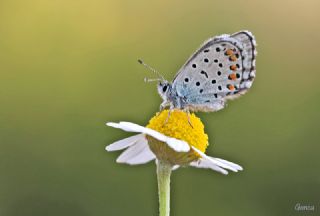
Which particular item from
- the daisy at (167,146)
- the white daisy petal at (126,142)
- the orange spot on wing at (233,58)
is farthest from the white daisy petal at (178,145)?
the orange spot on wing at (233,58)

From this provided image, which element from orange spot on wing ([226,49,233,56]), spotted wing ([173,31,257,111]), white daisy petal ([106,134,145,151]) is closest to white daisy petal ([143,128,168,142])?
white daisy petal ([106,134,145,151])

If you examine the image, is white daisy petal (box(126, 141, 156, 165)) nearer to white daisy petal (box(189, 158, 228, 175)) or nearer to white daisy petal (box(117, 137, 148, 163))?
white daisy petal (box(117, 137, 148, 163))

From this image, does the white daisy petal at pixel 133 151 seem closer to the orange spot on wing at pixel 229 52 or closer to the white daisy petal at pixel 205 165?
the white daisy petal at pixel 205 165

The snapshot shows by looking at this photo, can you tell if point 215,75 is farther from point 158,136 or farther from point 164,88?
point 158,136

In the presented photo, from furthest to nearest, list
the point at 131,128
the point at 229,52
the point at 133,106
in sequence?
the point at 133,106
the point at 229,52
the point at 131,128

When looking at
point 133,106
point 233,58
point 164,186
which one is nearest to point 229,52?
point 233,58

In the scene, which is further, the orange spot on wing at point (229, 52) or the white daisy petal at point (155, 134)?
the orange spot on wing at point (229, 52)

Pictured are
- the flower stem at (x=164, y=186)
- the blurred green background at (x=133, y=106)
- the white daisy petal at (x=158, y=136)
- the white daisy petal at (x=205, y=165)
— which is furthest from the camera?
the blurred green background at (x=133, y=106)
